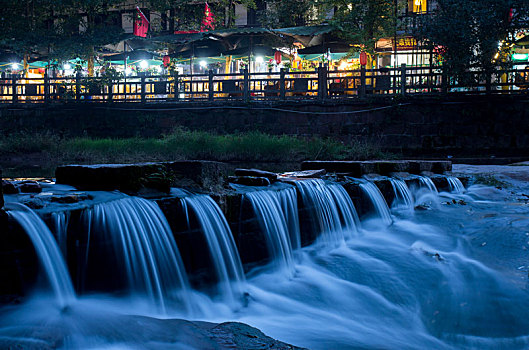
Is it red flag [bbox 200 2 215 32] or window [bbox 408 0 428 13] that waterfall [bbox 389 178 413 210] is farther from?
red flag [bbox 200 2 215 32]

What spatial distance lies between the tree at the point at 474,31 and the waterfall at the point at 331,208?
32.4 feet

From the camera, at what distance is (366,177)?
27.9ft

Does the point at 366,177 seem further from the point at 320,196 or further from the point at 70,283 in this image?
the point at 70,283

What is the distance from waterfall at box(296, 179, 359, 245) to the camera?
6680mm

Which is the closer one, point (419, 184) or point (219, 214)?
point (219, 214)

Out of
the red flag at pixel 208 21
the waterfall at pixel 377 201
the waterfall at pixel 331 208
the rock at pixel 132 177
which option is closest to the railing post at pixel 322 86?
the waterfall at pixel 377 201

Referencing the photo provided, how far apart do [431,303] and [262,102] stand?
1277cm

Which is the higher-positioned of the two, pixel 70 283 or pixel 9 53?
pixel 9 53

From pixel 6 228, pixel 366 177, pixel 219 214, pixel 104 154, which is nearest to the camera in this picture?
pixel 6 228

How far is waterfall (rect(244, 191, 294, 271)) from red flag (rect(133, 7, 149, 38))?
21.1 metres

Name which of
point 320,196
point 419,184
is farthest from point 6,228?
point 419,184

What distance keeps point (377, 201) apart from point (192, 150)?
837cm

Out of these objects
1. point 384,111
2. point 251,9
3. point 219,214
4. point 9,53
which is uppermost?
point 251,9

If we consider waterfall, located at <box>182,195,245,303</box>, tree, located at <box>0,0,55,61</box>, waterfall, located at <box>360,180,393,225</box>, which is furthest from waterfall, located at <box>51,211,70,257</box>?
tree, located at <box>0,0,55,61</box>
